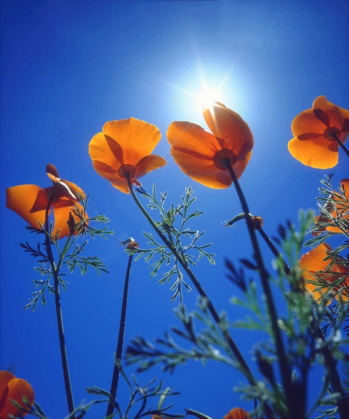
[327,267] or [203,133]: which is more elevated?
[203,133]

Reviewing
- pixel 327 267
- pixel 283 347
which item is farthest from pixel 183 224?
pixel 283 347

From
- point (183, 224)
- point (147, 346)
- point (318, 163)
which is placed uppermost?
point (318, 163)

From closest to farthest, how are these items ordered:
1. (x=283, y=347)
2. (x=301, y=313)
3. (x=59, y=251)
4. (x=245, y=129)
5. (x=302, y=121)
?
(x=283, y=347), (x=301, y=313), (x=245, y=129), (x=59, y=251), (x=302, y=121)

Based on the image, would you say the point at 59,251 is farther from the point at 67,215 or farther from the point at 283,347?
the point at 283,347

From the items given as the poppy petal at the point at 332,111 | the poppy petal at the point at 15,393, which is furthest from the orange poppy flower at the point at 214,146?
the poppy petal at the point at 15,393

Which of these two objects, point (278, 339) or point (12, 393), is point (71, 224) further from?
point (278, 339)

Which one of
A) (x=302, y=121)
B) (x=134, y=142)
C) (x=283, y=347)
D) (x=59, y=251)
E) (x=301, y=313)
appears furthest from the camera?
(x=302, y=121)

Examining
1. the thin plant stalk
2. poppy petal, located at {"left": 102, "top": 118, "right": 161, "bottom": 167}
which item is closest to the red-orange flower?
the thin plant stalk
